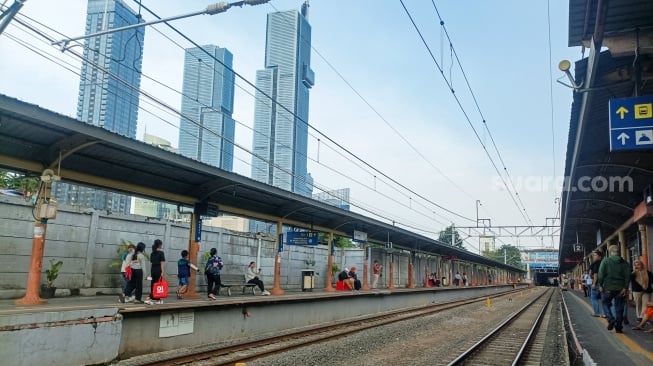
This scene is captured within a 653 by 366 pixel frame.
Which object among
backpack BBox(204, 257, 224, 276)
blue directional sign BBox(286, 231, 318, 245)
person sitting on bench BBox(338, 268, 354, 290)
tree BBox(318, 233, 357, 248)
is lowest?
person sitting on bench BBox(338, 268, 354, 290)

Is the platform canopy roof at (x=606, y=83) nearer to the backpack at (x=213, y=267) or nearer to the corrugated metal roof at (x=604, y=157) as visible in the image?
the corrugated metal roof at (x=604, y=157)

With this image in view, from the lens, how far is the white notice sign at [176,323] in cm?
884

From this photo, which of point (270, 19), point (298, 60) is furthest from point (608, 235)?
point (270, 19)

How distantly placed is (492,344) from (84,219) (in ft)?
34.8

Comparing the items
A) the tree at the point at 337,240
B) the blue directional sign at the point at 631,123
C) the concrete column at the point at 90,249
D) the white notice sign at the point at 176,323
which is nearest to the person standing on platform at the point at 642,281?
the blue directional sign at the point at 631,123

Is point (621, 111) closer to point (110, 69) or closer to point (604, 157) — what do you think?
point (604, 157)

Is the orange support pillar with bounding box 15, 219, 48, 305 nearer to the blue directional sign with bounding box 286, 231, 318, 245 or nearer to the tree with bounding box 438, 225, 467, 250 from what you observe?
the blue directional sign with bounding box 286, 231, 318, 245

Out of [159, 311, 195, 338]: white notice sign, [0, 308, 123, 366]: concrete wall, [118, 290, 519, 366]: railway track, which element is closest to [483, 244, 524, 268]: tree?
[118, 290, 519, 366]: railway track

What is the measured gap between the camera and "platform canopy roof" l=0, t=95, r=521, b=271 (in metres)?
8.20

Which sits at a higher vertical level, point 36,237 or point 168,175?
point 168,175

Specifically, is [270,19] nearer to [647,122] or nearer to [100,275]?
[100,275]

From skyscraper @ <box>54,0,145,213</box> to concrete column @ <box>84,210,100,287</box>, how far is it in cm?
254

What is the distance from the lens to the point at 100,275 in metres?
13.1

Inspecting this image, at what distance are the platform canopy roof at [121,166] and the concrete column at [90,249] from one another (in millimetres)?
2174
